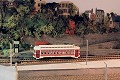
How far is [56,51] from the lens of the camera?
3029mm

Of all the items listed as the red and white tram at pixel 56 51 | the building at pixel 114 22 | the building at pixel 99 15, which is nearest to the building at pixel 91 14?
the building at pixel 99 15

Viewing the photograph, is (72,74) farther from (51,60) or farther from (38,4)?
(38,4)

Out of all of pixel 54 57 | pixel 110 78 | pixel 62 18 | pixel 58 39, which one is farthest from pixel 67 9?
pixel 110 78

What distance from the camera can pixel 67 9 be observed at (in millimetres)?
3072

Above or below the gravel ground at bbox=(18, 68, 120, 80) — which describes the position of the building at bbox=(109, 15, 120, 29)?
above

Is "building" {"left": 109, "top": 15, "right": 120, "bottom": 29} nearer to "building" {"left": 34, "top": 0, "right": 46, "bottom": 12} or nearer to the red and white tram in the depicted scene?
the red and white tram

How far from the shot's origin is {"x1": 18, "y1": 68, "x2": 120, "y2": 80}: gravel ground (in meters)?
2.95

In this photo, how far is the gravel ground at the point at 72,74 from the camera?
2947mm

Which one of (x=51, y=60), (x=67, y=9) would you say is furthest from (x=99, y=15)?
(x=51, y=60)

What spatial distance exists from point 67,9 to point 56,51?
1.46 ft

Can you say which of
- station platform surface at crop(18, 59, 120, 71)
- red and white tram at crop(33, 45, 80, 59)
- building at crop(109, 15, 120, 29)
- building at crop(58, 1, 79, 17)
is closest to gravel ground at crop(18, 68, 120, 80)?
station platform surface at crop(18, 59, 120, 71)

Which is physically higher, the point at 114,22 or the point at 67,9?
the point at 67,9

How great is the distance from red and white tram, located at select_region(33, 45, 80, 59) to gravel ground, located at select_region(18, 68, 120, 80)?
0.55 ft

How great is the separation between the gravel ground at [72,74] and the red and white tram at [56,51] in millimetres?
168
